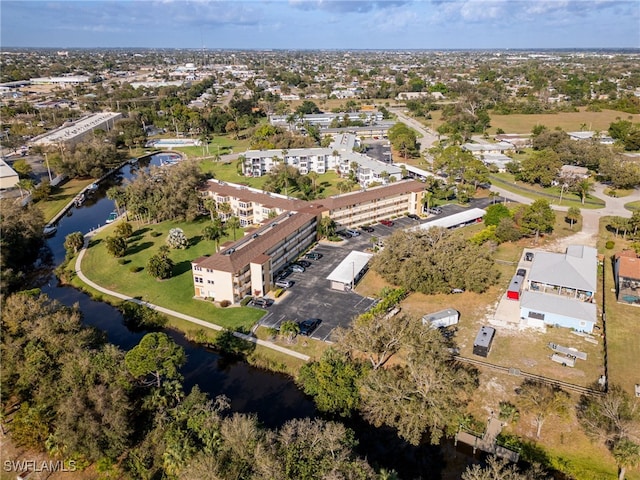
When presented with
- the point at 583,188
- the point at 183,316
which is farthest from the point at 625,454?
the point at 583,188

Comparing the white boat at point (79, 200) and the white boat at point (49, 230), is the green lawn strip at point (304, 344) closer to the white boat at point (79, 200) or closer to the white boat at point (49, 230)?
the white boat at point (49, 230)

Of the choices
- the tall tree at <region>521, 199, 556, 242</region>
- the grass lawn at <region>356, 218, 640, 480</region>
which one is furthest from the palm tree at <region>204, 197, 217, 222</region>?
the tall tree at <region>521, 199, 556, 242</region>

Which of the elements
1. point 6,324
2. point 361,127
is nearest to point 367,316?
point 6,324

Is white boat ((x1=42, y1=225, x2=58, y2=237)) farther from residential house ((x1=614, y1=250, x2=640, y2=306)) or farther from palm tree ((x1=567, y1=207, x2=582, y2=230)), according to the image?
palm tree ((x1=567, y1=207, x2=582, y2=230))

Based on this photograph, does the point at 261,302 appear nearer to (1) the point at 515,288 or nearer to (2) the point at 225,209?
(2) the point at 225,209

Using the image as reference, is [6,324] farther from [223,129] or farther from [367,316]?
[223,129]

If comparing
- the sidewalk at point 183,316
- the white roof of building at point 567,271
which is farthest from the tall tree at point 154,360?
the white roof of building at point 567,271

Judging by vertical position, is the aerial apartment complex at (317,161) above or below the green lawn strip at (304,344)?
above
